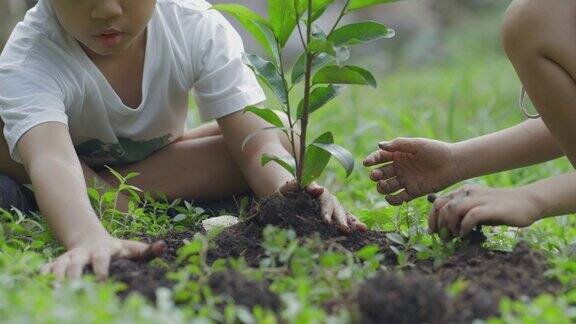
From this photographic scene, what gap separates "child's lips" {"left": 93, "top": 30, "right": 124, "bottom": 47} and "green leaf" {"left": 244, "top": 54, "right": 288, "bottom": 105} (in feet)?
1.33

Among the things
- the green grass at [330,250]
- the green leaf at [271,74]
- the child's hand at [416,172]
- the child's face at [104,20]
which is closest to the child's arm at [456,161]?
the child's hand at [416,172]

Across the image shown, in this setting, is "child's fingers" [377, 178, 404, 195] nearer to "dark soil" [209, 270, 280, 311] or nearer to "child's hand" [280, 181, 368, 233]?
"child's hand" [280, 181, 368, 233]

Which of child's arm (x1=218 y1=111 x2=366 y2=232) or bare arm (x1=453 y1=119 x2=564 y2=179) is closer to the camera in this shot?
bare arm (x1=453 y1=119 x2=564 y2=179)

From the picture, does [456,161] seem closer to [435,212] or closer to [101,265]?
[435,212]

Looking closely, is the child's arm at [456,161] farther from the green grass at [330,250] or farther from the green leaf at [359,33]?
A: the green leaf at [359,33]

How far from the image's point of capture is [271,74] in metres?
2.62

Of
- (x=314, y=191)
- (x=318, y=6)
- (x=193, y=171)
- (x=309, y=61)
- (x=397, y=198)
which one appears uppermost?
(x=318, y=6)

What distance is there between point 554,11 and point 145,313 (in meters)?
1.45

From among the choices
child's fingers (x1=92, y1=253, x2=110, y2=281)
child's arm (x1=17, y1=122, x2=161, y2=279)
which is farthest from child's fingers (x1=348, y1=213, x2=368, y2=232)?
child's fingers (x1=92, y1=253, x2=110, y2=281)

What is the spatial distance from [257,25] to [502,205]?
0.78 metres

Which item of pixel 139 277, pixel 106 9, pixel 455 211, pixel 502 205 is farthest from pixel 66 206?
pixel 502 205

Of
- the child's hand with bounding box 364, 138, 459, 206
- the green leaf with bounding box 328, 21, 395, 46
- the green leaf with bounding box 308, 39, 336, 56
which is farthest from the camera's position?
the child's hand with bounding box 364, 138, 459, 206

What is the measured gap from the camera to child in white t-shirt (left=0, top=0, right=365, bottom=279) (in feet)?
8.70

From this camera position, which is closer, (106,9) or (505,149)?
(106,9)
